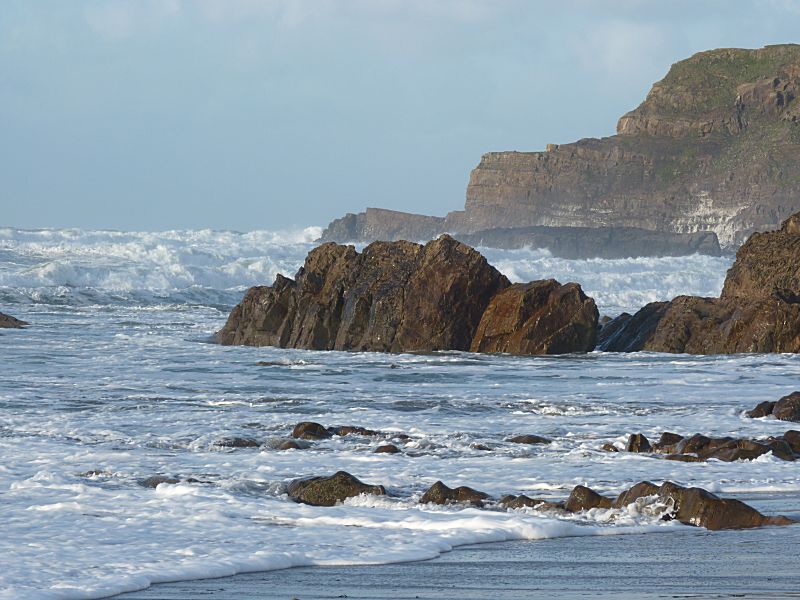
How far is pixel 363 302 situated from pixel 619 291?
25152 mm

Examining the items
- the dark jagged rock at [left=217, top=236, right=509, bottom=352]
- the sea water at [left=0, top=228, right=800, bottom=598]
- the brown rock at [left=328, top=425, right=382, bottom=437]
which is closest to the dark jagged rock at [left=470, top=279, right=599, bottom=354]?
the dark jagged rock at [left=217, top=236, right=509, bottom=352]

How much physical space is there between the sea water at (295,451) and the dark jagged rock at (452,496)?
0.71 ft

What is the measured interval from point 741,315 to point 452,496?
14486 millimetres

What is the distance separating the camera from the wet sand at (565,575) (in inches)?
237

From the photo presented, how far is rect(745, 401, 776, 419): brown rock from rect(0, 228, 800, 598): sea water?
0.15m

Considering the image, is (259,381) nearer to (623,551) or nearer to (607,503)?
(607,503)

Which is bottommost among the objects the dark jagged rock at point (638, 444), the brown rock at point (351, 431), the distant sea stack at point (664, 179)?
the brown rock at point (351, 431)

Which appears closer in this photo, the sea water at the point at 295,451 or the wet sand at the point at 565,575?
the wet sand at the point at 565,575

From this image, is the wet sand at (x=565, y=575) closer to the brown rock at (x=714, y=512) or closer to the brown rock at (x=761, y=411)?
the brown rock at (x=714, y=512)

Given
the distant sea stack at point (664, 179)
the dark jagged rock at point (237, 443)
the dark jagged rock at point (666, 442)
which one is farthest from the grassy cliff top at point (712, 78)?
the dark jagged rock at point (237, 443)

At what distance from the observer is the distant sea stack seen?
117 m

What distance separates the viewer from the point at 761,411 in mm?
13891

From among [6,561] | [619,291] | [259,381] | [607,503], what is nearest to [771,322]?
[259,381]

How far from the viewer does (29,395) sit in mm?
15727
